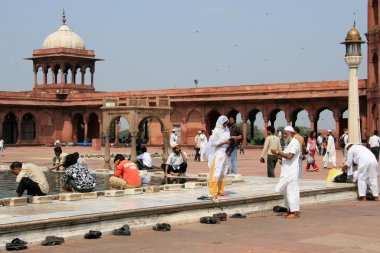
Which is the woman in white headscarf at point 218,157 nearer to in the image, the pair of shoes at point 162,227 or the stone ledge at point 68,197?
the pair of shoes at point 162,227

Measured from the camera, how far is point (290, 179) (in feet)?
30.7

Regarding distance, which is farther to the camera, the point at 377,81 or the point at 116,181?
the point at 377,81

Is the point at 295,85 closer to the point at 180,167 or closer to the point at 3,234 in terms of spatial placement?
the point at 180,167

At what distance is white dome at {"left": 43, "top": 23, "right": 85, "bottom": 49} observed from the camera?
51.1m

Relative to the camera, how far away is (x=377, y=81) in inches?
1339

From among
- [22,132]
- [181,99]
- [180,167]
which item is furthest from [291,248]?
[22,132]

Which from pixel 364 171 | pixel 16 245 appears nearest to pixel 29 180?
pixel 16 245

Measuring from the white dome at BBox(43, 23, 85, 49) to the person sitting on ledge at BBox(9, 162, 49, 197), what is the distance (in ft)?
138

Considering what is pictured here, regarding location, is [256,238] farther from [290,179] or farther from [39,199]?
[39,199]

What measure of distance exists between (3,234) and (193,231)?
6.99ft

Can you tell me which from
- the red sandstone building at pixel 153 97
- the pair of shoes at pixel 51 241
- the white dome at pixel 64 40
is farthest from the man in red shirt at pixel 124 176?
the white dome at pixel 64 40

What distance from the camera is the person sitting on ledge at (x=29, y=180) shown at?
9.84 m

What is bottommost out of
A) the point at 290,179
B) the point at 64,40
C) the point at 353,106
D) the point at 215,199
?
the point at 215,199

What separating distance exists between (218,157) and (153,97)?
97.0 feet
